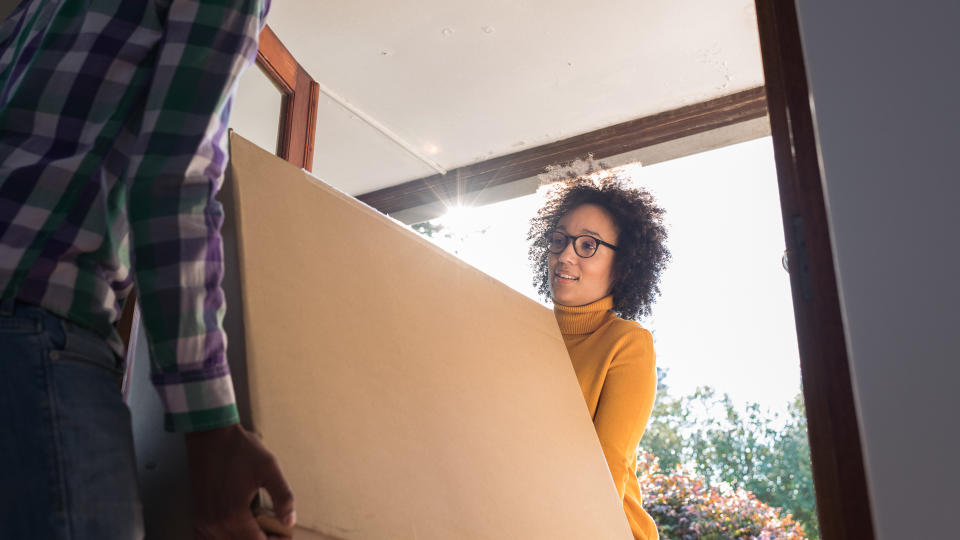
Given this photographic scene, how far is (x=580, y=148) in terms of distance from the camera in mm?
3160

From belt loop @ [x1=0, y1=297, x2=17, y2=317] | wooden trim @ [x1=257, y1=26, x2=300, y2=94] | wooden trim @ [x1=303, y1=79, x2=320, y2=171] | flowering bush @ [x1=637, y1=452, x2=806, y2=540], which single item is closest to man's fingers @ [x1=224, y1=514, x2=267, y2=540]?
belt loop @ [x1=0, y1=297, x2=17, y2=317]

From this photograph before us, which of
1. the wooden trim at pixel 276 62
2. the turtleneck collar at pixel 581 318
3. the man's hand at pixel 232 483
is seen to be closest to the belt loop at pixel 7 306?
the man's hand at pixel 232 483

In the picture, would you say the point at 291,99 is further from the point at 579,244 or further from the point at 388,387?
the point at 388,387

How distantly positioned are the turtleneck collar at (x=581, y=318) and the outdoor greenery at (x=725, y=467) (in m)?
3.73

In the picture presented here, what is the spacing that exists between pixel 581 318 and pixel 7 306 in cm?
116

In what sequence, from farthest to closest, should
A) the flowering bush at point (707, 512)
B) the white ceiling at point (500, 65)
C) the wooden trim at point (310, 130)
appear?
the flowering bush at point (707, 512) → the white ceiling at point (500, 65) → the wooden trim at point (310, 130)

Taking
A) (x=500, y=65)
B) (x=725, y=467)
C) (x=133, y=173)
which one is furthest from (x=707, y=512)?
(x=133, y=173)

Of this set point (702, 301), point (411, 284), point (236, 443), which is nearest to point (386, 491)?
point (236, 443)

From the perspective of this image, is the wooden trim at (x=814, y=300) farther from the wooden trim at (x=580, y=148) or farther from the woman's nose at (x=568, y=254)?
the wooden trim at (x=580, y=148)

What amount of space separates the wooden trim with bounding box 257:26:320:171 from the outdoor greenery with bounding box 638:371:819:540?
388 cm

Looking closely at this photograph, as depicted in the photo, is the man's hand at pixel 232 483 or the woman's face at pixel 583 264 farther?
the woman's face at pixel 583 264

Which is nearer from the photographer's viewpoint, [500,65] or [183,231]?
[183,231]

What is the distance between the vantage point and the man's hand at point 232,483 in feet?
1.50

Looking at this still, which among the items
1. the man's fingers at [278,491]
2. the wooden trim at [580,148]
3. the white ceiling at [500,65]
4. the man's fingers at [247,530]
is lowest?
the man's fingers at [247,530]
